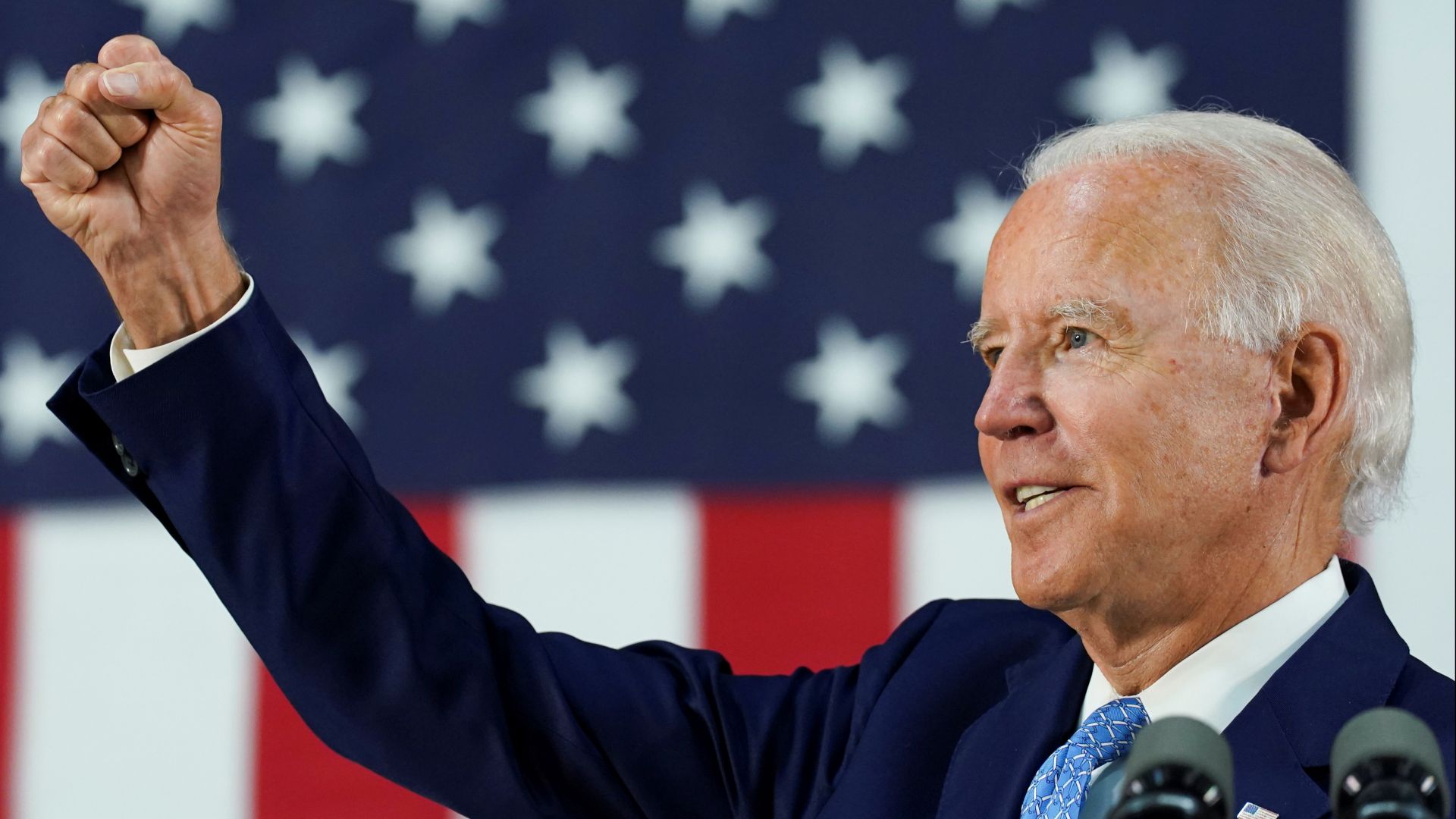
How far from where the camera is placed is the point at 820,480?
2.38 m

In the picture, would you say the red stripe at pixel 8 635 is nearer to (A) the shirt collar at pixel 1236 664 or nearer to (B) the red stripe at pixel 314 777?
(B) the red stripe at pixel 314 777

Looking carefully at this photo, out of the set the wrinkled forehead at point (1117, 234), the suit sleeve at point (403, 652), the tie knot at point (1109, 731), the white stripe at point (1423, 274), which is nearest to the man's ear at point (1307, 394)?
the wrinkled forehead at point (1117, 234)

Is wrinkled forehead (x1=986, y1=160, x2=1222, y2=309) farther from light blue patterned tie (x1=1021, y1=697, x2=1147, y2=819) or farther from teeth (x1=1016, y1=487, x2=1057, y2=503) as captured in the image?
light blue patterned tie (x1=1021, y1=697, x2=1147, y2=819)

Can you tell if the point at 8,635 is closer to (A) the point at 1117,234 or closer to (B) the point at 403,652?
(B) the point at 403,652

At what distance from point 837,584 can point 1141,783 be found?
1.57 m

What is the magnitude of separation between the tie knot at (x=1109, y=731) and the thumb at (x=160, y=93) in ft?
3.02

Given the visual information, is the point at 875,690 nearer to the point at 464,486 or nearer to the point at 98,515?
the point at 464,486

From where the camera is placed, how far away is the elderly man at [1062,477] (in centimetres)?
134

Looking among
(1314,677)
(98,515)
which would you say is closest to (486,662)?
(1314,677)

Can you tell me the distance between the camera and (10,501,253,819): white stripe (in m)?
2.46

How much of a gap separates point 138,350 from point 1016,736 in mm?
875

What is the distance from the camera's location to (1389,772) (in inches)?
31.4

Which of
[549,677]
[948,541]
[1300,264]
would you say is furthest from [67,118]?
[948,541]

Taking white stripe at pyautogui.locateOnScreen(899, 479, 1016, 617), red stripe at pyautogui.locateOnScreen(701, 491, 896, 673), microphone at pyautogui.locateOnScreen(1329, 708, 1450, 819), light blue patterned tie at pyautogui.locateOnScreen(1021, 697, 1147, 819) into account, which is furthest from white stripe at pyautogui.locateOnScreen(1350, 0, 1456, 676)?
microphone at pyautogui.locateOnScreen(1329, 708, 1450, 819)
